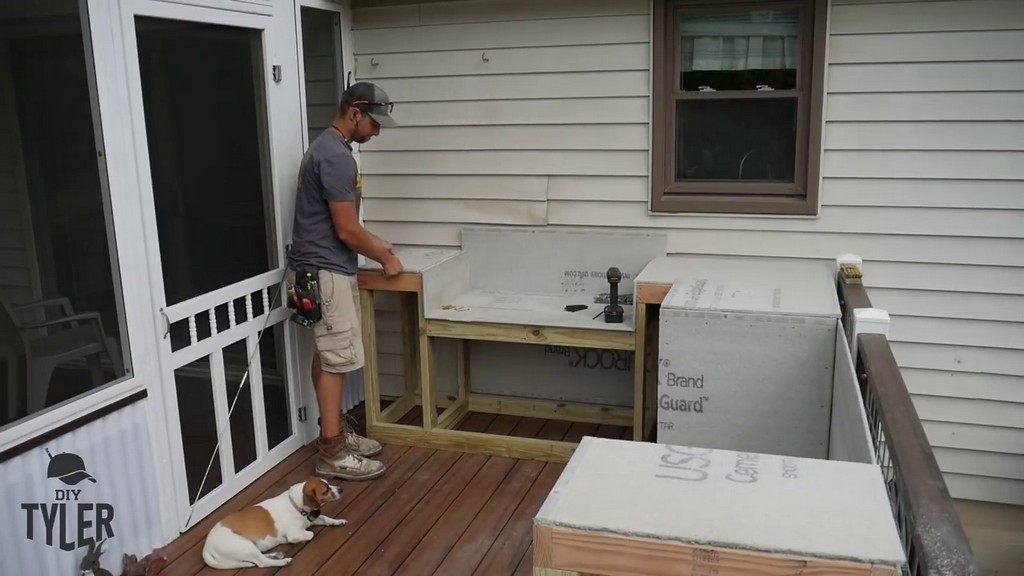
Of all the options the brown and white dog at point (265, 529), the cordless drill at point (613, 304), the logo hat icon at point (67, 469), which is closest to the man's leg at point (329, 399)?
the brown and white dog at point (265, 529)

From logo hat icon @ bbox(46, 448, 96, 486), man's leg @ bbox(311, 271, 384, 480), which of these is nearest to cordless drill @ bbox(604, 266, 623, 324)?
man's leg @ bbox(311, 271, 384, 480)

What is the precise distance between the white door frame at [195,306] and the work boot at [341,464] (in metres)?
0.26

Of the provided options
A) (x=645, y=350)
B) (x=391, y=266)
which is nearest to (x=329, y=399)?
(x=391, y=266)

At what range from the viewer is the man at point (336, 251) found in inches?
148

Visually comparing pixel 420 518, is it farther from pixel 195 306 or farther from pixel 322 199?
pixel 322 199

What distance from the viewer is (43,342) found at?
2.76 meters

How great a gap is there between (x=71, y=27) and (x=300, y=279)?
142 centimetres

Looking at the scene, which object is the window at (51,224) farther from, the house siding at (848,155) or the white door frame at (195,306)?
the house siding at (848,155)

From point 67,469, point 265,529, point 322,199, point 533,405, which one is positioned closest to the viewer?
point 67,469

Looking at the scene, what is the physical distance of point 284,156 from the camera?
13.3 feet

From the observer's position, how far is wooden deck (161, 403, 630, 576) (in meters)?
3.27

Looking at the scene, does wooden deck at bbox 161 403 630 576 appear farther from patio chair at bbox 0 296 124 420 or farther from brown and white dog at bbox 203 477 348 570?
patio chair at bbox 0 296 124 420

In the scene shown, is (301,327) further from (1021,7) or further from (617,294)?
(1021,7)

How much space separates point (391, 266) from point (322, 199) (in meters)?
0.50
